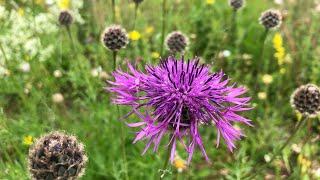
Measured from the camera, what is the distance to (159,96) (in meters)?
2.03

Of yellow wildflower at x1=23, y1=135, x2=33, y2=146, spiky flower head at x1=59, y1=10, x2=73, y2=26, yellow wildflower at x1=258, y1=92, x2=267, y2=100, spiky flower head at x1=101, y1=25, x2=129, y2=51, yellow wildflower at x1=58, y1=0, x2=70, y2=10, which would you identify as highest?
yellow wildflower at x1=58, y1=0, x2=70, y2=10

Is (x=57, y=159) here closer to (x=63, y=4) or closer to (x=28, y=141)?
(x=28, y=141)

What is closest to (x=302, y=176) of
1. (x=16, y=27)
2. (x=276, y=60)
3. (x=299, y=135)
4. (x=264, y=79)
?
(x=299, y=135)

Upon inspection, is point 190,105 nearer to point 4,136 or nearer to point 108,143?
point 4,136

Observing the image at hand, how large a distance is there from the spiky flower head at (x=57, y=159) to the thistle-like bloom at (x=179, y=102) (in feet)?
1.32

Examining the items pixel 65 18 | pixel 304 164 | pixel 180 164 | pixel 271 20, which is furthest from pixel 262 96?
pixel 65 18

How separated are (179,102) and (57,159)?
2.21ft

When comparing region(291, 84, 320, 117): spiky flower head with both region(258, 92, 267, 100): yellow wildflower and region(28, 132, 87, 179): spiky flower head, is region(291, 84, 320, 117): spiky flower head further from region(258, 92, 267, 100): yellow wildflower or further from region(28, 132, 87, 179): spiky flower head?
region(28, 132, 87, 179): spiky flower head

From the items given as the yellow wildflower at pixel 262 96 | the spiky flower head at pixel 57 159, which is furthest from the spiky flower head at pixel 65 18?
the spiky flower head at pixel 57 159

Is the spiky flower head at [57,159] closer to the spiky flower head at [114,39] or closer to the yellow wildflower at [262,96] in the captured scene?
the spiky flower head at [114,39]

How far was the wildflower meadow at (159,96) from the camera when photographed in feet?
6.66

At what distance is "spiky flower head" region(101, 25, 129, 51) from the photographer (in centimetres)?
269

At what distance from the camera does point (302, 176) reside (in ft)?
10.3

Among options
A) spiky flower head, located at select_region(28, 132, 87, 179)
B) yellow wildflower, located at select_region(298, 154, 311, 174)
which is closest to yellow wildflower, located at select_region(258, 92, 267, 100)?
yellow wildflower, located at select_region(298, 154, 311, 174)
